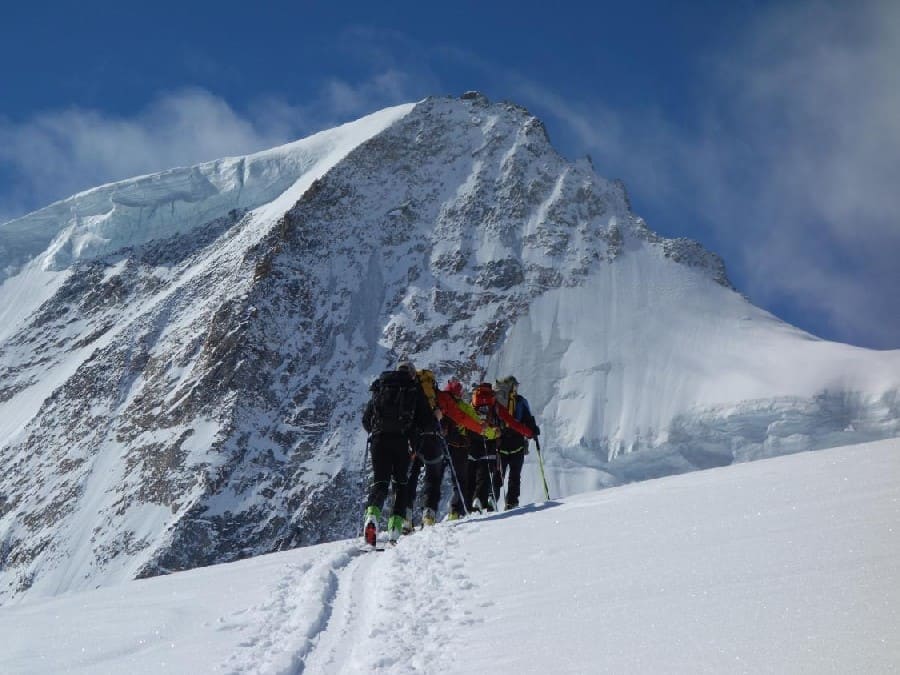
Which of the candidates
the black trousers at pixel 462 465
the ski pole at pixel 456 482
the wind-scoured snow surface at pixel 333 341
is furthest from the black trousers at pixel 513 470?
the wind-scoured snow surface at pixel 333 341

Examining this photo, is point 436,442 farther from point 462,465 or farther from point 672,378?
point 672,378

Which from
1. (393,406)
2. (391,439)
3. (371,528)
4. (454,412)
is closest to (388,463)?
(391,439)

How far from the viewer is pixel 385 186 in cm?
11256

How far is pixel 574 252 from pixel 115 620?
98138 mm

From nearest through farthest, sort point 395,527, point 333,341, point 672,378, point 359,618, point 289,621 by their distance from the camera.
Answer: point 289,621 → point 359,618 → point 395,527 → point 672,378 → point 333,341

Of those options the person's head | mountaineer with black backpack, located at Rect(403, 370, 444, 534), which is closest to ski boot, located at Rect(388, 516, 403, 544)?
mountaineer with black backpack, located at Rect(403, 370, 444, 534)

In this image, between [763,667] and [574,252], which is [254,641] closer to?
[763,667]

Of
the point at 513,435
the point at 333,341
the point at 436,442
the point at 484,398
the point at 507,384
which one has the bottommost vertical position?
the point at 436,442

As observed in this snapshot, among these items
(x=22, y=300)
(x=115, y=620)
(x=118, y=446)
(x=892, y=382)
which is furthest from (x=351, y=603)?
(x=22, y=300)

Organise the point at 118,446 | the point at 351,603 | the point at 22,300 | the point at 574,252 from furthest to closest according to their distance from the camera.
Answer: the point at 22,300, the point at 574,252, the point at 118,446, the point at 351,603

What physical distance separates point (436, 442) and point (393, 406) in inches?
43.2

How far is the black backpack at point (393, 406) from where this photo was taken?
10109mm

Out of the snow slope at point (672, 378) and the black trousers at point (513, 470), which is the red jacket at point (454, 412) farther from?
the snow slope at point (672, 378)

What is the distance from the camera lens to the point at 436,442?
10961mm
